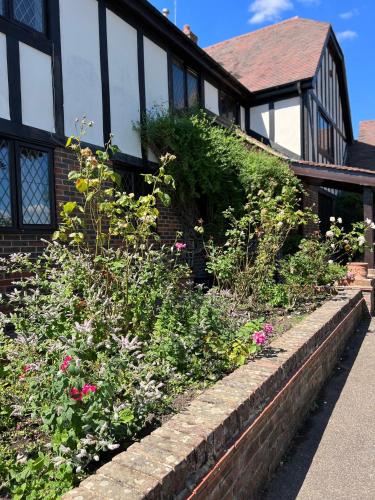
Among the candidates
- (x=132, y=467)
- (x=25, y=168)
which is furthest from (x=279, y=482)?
(x=25, y=168)

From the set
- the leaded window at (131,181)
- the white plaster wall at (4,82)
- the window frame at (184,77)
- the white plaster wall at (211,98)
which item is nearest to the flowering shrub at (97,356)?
the white plaster wall at (4,82)

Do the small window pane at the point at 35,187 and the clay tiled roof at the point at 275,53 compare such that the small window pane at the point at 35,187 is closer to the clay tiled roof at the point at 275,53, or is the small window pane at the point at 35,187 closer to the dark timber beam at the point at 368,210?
the dark timber beam at the point at 368,210

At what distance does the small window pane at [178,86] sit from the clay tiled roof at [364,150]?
12280mm

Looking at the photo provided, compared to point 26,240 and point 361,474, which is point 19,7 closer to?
point 26,240

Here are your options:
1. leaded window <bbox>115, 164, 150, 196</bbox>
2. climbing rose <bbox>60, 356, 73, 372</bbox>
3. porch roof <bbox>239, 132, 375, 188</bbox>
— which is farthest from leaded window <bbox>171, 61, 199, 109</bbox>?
climbing rose <bbox>60, 356, 73, 372</bbox>

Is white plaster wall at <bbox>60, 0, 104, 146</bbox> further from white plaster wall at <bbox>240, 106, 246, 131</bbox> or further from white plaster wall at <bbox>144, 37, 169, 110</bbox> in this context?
white plaster wall at <bbox>240, 106, 246, 131</bbox>

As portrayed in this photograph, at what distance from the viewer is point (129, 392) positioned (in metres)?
2.30

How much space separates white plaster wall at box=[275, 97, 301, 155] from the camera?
12.2 m

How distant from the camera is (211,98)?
10023 millimetres

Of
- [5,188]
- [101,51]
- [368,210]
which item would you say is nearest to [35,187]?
[5,188]

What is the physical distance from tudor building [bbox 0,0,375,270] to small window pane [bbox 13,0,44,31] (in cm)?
1

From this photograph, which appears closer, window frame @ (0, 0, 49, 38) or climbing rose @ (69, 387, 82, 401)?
climbing rose @ (69, 387, 82, 401)

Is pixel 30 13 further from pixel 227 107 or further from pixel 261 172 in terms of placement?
pixel 227 107

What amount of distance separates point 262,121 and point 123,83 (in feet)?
22.1
